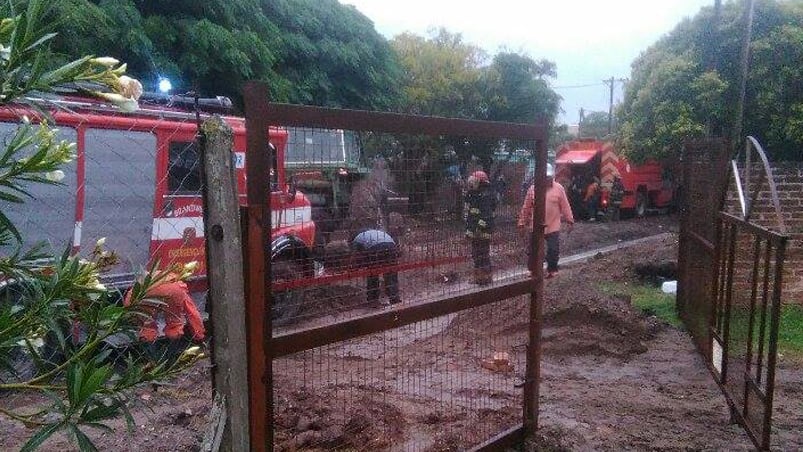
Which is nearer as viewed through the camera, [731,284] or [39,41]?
[39,41]

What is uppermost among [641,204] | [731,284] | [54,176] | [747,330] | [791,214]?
[54,176]

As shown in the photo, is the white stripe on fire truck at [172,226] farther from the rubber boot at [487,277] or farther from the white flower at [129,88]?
the white flower at [129,88]

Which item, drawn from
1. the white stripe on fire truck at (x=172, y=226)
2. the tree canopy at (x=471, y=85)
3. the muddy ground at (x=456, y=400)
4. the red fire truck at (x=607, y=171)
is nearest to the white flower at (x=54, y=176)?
the muddy ground at (x=456, y=400)

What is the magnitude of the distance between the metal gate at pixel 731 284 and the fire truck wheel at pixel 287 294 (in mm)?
2562

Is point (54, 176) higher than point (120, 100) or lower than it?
lower

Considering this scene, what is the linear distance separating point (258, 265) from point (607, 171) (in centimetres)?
2168

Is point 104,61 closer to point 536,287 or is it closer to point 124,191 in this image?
point 536,287

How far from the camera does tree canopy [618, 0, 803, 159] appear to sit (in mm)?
16984

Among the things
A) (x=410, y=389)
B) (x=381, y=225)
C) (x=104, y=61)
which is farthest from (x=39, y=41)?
(x=410, y=389)

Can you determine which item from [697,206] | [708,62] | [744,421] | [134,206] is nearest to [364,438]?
[744,421]

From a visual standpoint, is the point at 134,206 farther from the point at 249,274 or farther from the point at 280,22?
the point at 280,22

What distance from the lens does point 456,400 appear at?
15.9 feet

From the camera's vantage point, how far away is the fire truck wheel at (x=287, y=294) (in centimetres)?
300

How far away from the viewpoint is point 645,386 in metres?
6.25
